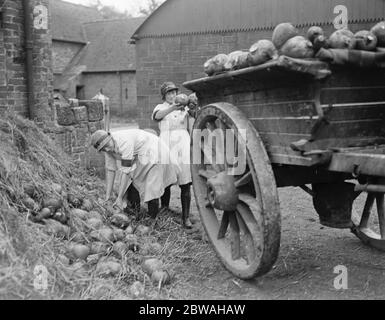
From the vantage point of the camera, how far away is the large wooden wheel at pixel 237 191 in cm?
297

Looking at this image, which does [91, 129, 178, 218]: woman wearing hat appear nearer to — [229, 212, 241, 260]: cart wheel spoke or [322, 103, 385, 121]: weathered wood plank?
[229, 212, 241, 260]: cart wheel spoke

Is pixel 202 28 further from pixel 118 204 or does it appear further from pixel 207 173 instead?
pixel 207 173

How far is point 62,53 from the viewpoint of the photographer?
32.7 metres

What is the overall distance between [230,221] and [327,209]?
0.78 m

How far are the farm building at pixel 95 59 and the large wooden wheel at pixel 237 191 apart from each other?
2721 centimetres

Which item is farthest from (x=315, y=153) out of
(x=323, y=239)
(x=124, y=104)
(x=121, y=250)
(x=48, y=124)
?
(x=124, y=104)

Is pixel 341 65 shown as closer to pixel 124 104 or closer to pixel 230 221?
pixel 230 221

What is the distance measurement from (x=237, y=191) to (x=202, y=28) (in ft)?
30.2

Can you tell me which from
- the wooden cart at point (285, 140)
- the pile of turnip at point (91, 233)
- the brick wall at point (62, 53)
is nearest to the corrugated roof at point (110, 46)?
the brick wall at point (62, 53)

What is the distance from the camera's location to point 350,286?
354 centimetres

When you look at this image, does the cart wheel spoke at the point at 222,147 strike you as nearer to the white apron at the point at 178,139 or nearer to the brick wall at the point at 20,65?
the white apron at the point at 178,139

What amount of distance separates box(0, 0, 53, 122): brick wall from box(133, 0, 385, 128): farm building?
5575mm

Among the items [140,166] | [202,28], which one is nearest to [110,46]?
[202,28]

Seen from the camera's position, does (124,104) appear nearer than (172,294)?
No
